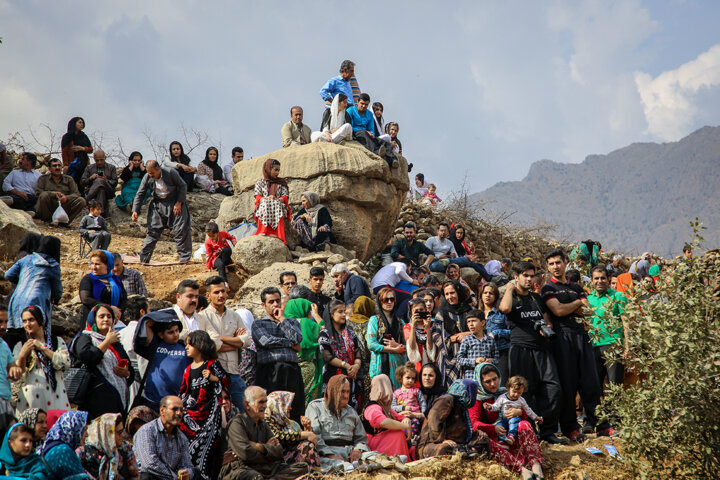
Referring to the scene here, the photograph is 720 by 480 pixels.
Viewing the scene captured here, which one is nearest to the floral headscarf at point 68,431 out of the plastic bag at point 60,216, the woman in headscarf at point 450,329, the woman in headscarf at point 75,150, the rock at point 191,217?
the woman in headscarf at point 450,329

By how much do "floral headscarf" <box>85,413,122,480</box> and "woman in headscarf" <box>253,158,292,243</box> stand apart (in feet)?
23.1

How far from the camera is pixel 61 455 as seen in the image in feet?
16.1

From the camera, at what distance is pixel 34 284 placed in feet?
23.1

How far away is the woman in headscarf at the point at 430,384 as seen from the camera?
23.1 ft

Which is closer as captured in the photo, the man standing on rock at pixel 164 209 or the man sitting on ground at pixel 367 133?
Result: the man standing on rock at pixel 164 209

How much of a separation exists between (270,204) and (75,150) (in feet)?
16.6

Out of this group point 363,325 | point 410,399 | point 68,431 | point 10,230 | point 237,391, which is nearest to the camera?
point 68,431

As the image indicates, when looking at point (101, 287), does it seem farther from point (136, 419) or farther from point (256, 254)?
point (256, 254)

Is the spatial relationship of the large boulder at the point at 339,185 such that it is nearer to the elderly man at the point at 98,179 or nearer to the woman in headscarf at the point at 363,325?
the elderly man at the point at 98,179

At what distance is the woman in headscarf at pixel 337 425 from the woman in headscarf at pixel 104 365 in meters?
1.63

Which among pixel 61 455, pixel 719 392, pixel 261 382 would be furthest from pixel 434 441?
pixel 61 455

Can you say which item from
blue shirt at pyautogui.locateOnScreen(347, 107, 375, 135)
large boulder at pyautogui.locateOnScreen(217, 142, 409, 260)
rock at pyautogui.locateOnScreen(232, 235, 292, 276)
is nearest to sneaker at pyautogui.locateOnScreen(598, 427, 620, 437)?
rock at pyautogui.locateOnScreen(232, 235, 292, 276)

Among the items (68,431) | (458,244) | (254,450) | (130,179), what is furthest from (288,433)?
(130,179)

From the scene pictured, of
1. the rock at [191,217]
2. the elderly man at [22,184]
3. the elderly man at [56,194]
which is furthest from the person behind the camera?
the rock at [191,217]
